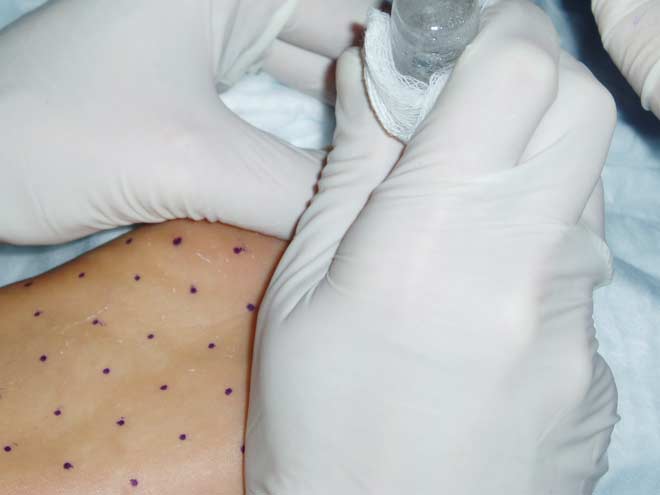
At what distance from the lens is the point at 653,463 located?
1.35 m

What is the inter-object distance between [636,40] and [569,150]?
292mm

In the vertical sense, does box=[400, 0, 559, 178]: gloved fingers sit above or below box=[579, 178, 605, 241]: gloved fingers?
above

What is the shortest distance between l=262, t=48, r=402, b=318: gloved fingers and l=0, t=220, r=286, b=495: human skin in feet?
0.43

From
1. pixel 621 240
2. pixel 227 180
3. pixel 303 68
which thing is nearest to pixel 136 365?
pixel 227 180

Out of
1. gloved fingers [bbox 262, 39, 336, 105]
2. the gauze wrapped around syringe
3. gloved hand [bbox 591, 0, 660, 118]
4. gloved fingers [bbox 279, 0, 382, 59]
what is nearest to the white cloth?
gloved fingers [bbox 262, 39, 336, 105]

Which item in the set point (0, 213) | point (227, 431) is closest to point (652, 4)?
point (227, 431)

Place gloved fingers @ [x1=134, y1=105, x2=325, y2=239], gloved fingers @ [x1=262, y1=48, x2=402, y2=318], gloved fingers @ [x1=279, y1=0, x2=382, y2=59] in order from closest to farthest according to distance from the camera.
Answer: gloved fingers @ [x1=262, y1=48, x2=402, y2=318]
gloved fingers @ [x1=134, y1=105, x2=325, y2=239]
gloved fingers @ [x1=279, y1=0, x2=382, y2=59]

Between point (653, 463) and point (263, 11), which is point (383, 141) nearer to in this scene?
point (263, 11)

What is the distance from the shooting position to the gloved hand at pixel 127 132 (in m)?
1.25

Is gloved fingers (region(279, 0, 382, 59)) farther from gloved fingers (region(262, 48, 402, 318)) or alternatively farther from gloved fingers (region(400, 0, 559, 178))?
gloved fingers (region(400, 0, 559, 178))

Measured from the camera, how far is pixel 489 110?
991 mm

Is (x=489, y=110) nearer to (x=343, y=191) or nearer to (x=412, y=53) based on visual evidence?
(x=412, y=53)

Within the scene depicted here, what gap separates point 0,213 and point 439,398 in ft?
2.50

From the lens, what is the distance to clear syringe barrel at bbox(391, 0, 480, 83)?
39.1 inches
